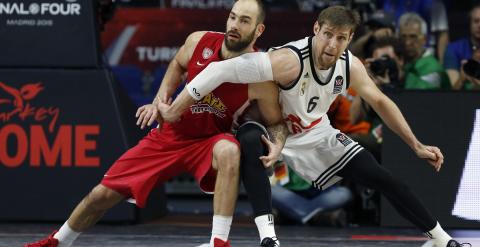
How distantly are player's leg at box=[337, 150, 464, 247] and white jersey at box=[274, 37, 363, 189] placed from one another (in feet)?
0.21

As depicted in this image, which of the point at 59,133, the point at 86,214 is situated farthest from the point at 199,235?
the point at 86,214

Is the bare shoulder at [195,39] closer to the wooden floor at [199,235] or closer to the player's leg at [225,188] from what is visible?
the player's leg at [225,188]

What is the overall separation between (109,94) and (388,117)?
8.84 ft

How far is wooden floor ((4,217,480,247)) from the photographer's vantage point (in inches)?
324

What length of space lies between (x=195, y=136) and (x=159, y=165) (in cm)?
28

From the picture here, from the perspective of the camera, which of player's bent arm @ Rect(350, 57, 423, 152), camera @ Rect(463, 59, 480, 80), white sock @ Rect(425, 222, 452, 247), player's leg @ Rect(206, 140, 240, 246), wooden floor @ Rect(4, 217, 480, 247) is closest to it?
player's leg @ Rect(206, 140, 240, 246)

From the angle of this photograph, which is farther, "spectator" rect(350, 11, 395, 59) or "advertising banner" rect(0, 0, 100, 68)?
"spectator" rect(350, 11, 395, 59)

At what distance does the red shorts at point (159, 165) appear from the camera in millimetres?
7164

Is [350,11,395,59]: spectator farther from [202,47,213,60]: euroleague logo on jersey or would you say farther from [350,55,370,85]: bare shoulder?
[202,47,213,60]: euroleague logo on jersey

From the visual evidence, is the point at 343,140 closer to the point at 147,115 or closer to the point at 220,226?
the point at 220,226

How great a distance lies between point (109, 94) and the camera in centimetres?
920

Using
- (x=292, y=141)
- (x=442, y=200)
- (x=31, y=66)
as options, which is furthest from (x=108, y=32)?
(x=292, y=141)

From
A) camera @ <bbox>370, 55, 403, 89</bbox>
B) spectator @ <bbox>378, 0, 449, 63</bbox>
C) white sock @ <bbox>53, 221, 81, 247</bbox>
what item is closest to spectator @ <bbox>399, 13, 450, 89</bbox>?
camera @ <bbox>370, 55, 403, 89</bbox>

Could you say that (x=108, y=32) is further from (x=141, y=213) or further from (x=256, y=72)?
(x=256, y=72)
